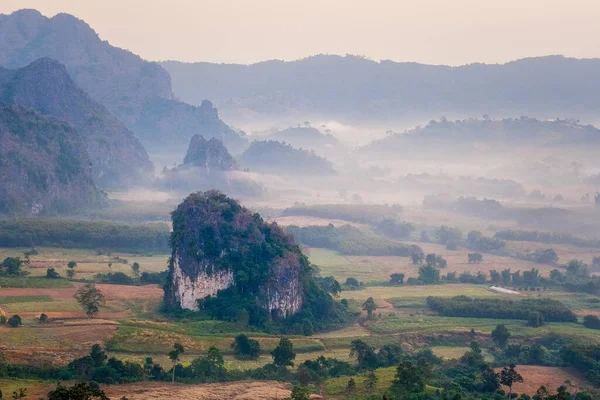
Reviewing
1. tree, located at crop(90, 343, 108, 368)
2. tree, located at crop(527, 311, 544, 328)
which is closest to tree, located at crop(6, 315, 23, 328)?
tree, located at crop(90, 343, 108, 368)

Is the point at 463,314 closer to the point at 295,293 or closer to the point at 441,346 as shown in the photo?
the point at 441,346

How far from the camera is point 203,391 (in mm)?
56375

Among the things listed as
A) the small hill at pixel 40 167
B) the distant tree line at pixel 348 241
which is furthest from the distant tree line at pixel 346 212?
the small hill at pixel 40 167

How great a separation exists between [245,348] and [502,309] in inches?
1308

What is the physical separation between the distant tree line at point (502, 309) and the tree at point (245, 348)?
27.9 m

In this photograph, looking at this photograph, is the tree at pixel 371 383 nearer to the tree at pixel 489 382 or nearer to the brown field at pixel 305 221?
the tree at pixel 489 382

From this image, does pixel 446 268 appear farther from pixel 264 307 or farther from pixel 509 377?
pixel 509 377

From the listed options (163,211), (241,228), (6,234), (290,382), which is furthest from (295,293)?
(163,211)

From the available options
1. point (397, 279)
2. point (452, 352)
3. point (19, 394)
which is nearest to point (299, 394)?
point (19, 394)

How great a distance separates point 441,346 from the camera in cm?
7594

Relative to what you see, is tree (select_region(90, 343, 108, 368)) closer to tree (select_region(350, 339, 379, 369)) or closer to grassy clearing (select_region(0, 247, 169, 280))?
tree (select_region(350, 339, 379, 369))

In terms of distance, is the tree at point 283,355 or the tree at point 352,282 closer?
the tree at point 283,355

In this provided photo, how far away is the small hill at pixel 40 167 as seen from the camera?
138250mm

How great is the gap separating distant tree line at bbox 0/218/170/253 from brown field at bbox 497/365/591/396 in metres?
67.5
